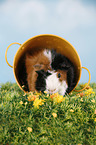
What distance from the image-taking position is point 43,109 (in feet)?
6.47

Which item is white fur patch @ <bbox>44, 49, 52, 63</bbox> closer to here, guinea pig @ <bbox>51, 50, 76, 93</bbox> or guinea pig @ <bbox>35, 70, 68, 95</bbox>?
guinea pig @ <bbox>51, 50, 76, 93</bbox>

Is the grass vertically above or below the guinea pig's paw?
below

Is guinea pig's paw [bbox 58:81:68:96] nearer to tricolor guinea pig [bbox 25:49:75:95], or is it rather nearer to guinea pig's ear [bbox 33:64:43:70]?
A: tricolor guinea pig [bbox 25:49:75:95]

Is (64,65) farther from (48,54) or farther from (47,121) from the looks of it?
(47,121)

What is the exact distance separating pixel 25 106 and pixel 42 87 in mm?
472

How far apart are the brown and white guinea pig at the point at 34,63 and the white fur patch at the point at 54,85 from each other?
0.63 ft

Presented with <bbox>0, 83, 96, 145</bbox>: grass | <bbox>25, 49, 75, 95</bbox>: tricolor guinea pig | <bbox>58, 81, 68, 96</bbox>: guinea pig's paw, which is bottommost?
<bbox>0, 83, 96, 145</bbox>: grass

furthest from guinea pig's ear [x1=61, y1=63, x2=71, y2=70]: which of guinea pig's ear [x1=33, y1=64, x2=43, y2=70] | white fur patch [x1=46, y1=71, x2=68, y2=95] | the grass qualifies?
the grass

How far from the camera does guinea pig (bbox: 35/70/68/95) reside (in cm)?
237

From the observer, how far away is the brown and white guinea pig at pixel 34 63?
2352mm

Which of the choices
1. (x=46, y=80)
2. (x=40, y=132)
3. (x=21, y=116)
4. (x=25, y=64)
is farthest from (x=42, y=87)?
(x=40, y=132)

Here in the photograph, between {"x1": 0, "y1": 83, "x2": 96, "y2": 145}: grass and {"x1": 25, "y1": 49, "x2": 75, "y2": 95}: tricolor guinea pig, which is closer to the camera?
{"x1": 0, "y1": 83, "x2": 96, "y2": 145}: grass

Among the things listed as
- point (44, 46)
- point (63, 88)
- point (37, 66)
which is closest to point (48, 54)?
point (44, 46)

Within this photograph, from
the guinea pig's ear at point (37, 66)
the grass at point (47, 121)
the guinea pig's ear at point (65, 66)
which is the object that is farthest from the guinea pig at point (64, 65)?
the grass at point (47, 121)
